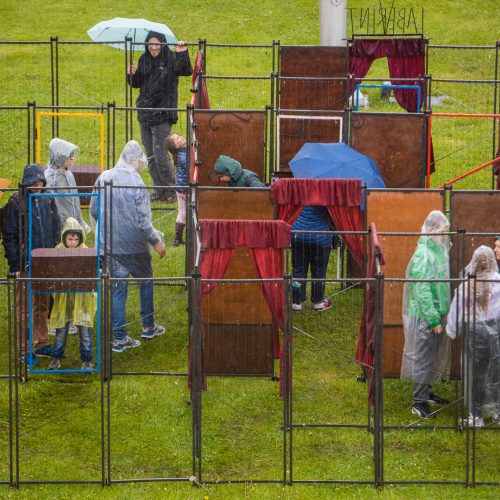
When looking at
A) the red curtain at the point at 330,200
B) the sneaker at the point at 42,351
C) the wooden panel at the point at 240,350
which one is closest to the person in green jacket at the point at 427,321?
the red curtain at the point at 330,200

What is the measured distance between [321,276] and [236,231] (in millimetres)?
2803

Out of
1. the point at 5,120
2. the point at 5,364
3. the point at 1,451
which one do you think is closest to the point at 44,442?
the point at 1,451

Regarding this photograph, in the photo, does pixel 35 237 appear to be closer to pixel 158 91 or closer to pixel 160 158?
pixel 160 158

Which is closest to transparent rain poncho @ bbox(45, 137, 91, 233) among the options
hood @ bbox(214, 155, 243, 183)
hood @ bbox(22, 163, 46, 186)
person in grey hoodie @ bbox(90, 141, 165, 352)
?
hood @ bbox(22, 163, 46, 186)

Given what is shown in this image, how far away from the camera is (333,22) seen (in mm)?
23469

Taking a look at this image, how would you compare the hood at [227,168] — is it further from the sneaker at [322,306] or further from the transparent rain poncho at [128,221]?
the sneaker at [322,306]

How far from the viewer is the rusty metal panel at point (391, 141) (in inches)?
682

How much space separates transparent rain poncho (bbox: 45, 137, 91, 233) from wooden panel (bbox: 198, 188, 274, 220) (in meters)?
2.02

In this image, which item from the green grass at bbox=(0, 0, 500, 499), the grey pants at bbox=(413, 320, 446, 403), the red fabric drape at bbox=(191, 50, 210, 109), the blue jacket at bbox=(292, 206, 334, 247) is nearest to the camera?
the green grass at bbox=(0, 0, 500, 499)

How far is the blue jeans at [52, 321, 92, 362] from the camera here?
585 inches

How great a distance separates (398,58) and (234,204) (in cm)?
748

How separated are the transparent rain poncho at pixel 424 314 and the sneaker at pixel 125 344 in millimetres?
3116

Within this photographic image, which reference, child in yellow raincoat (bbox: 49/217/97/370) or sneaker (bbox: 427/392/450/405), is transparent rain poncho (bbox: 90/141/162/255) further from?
sneaker (bbox: 427/392/450/405)

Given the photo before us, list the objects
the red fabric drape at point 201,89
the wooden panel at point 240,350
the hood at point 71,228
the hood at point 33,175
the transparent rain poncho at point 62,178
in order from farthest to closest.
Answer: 1. the red fabric drape at point 201,89
2. the transparent rain poncho at point 62,178
3. the hood at point 33,175
4. the hood at point 71,228
5. the wooden panel at point 240,350
